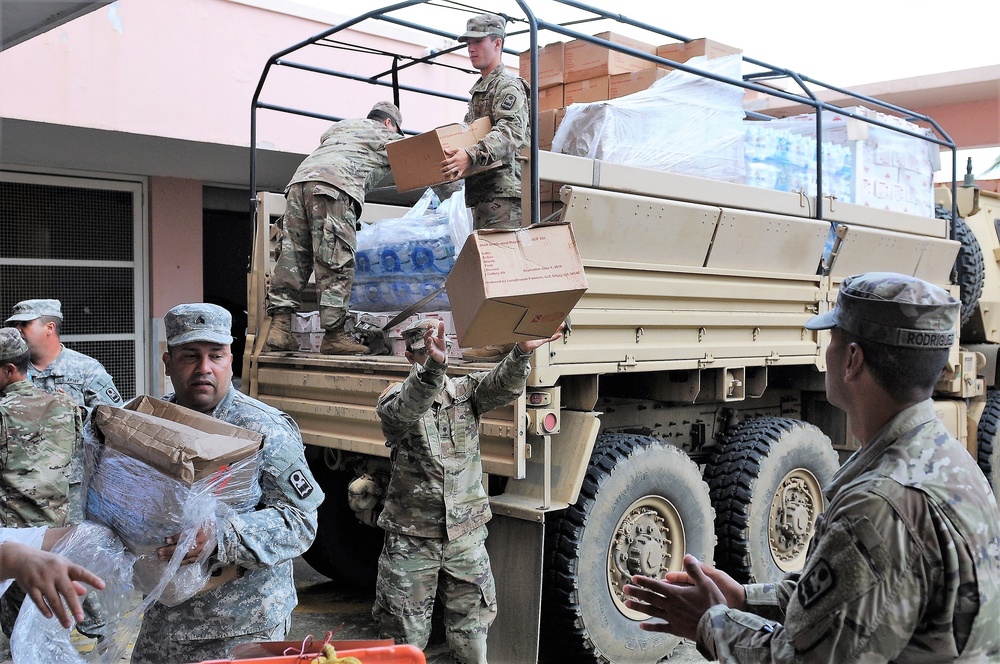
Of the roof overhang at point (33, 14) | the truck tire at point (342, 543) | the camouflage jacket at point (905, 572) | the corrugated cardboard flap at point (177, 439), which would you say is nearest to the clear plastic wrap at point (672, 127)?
the roof overhang at point (33, 14)

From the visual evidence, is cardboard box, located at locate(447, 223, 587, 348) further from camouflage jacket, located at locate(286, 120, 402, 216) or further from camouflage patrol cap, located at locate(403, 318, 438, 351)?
camouflage jacket, located at locate(286, 120, 402, 216)

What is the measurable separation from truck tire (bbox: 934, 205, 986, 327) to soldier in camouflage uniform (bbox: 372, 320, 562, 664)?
453cm

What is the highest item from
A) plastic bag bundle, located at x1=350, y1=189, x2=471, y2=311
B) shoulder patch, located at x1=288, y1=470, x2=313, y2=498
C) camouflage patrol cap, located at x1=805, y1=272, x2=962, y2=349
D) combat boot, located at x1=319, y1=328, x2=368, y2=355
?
plastic bag bundle, located at x1=350, y1=189, x2=471, y2=311

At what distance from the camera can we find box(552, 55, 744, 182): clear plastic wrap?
446 cm

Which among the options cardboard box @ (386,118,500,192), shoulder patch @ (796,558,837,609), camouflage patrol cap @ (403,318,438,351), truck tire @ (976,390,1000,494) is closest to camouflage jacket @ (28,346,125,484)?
cardboard box @ (386,118,500,192)

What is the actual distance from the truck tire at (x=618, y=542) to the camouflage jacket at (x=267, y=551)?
1714mm

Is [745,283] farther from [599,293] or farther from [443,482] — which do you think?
[443,482]

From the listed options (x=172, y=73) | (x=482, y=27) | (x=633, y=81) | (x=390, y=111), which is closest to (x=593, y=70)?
(x=633, y=81)

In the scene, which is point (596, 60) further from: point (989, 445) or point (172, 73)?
point (172, 73)

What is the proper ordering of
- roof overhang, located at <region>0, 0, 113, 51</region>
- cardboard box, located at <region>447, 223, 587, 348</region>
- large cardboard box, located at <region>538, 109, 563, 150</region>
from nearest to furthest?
cardboard box, located at <region>447, 223, 587, 348</region>
roof overhang, located at <region>0, 0, 113, 51</region>
large cardboard box, located at <region>538, 109, 563, 150</region>

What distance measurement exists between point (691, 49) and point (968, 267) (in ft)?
9.23

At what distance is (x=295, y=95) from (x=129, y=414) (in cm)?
755

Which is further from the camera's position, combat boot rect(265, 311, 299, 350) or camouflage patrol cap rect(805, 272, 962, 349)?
combat boot rect(265, 311, 299, 350)

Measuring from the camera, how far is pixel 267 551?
2336mm
